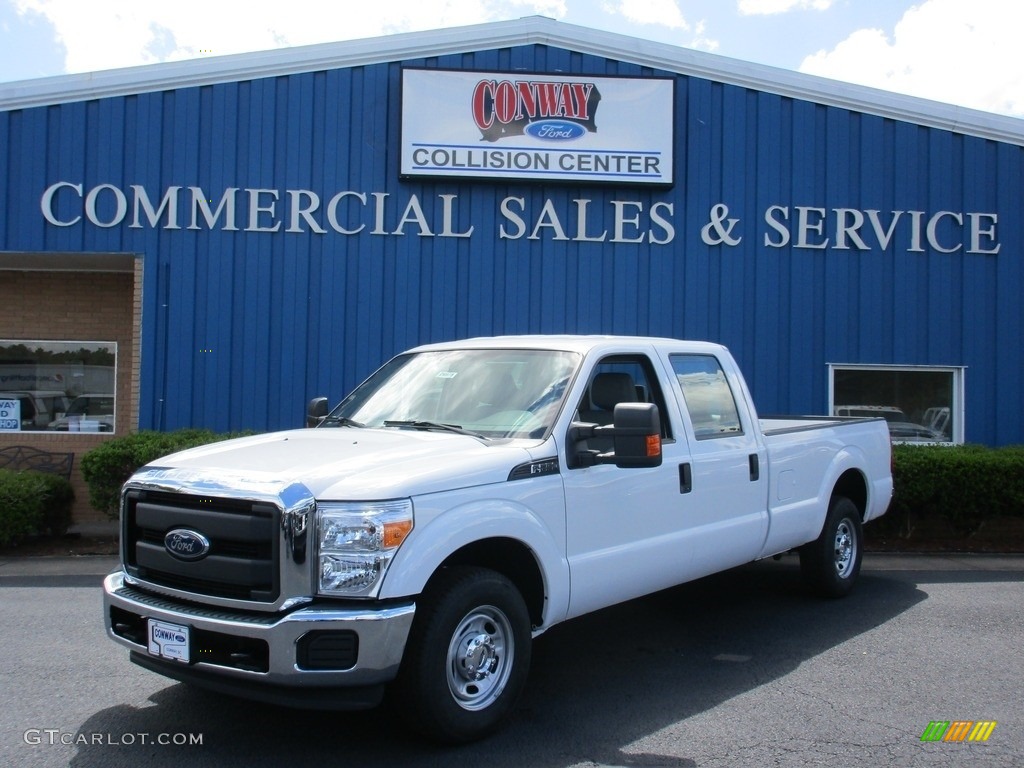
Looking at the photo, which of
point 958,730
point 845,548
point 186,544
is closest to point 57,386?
point 186,544

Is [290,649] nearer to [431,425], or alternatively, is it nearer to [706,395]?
[431,425]

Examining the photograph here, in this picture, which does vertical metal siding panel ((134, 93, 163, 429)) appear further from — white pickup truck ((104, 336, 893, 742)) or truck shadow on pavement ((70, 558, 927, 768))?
truck shadow on pavement ((70, 558, 927, 768))

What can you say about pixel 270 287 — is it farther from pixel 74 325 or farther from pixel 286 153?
pixel 74 325

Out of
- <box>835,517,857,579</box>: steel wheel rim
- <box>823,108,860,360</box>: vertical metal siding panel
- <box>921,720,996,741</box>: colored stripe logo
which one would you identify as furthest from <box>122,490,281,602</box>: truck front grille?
<box>823,108,860,360</box>: vertical metal siding panel

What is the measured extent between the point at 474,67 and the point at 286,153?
2515 mm

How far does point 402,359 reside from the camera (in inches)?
247

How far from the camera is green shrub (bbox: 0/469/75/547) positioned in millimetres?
9320

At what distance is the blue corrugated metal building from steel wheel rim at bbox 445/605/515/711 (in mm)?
7176

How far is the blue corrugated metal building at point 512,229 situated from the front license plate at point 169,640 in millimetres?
7069

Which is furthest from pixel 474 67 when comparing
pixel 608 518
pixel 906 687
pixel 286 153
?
pixel 906 687

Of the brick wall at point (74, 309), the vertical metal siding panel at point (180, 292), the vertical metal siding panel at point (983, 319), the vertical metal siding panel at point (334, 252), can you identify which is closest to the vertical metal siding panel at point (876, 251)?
the vertical metal siding panel at point (983, 319)

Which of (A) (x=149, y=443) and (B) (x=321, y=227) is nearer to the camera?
(A) (x=149, y=443)

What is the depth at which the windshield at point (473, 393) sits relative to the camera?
516 cm

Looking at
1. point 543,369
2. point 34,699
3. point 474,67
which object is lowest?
point 34,699
